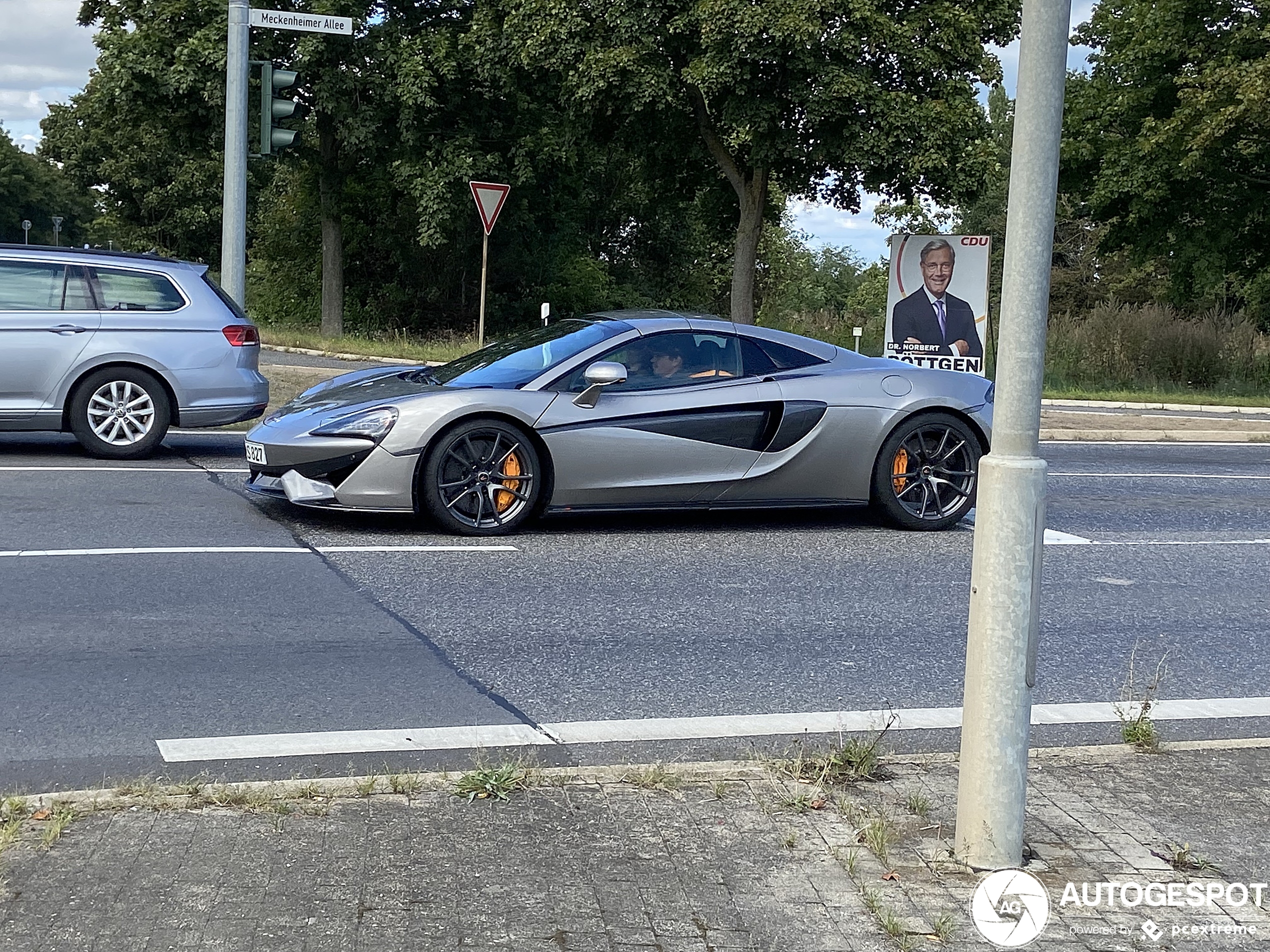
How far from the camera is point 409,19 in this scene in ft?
106

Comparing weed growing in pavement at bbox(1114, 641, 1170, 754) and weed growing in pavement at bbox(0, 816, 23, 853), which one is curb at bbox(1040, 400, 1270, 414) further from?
weed growing in pavement at bbox(0, 816, 23, 853)

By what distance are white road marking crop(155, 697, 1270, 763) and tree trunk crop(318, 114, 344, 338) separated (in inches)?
1157

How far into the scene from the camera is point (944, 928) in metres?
3.29

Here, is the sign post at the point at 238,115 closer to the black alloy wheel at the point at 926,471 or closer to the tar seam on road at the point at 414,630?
the tar seam on road at the point at 414,630

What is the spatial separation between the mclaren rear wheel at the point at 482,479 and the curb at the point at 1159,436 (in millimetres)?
9400

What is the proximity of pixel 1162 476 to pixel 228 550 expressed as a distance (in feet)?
30.3

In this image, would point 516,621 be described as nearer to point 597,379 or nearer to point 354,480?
point 354,480

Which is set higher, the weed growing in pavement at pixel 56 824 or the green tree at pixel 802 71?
the green tree at pixel 802 71

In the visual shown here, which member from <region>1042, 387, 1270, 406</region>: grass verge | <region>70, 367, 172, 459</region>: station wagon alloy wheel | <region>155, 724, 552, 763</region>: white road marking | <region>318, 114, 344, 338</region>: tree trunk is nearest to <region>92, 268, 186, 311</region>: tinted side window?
<region>70, 367, 172, 459</region>: station wagon alloy wheel

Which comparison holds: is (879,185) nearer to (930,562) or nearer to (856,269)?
(930,562)

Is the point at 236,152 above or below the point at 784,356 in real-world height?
above

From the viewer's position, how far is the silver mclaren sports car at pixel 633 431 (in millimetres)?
8562

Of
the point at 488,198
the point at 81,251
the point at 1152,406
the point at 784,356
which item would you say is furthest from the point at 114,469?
the point at 1152,406

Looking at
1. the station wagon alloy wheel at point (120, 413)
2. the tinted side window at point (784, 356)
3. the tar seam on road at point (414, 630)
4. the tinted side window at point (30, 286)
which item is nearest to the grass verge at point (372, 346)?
the station wagon alloy wheel at point (120, 413)
